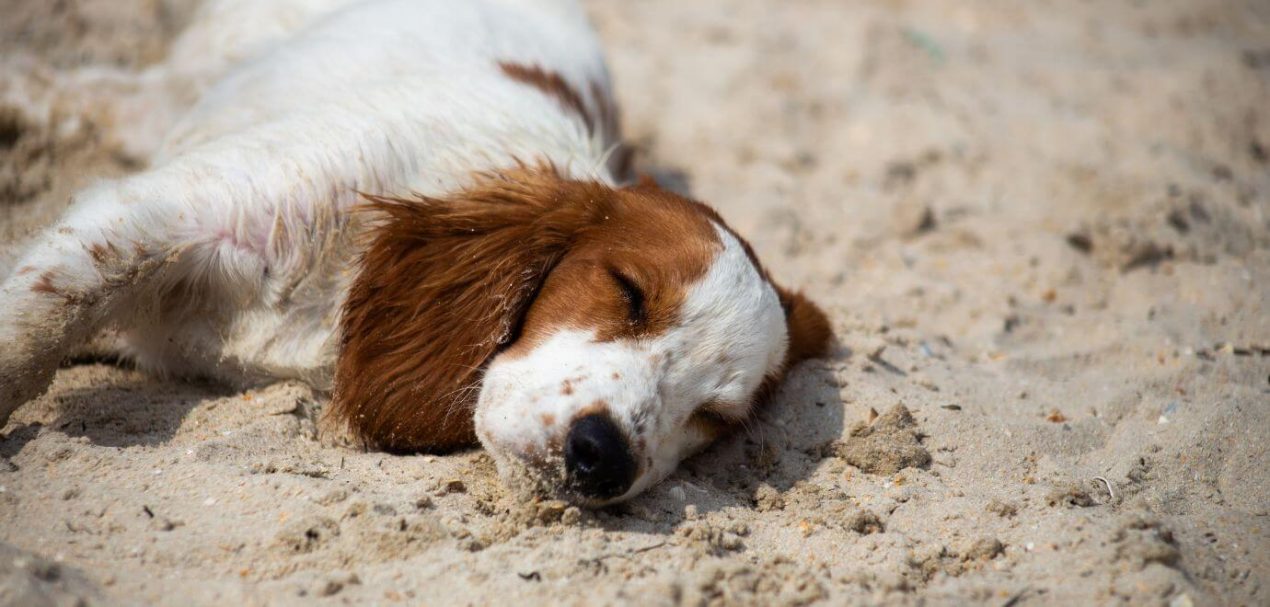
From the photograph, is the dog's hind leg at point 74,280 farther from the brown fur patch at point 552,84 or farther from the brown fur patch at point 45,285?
the brown fur patch at point 552,84

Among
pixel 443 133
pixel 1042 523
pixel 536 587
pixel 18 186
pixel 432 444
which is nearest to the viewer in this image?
pixel 536 587

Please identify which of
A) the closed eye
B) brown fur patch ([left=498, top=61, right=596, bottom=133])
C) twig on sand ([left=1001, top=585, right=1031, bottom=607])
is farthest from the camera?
brown fur patch ([left=498, top=61, right=596, bottom=133])

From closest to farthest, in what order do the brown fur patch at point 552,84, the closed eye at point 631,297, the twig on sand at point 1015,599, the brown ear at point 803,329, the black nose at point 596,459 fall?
1. the twig on sand at point 1015,599
2. the black nose at point 596,459
3. the closed eye at point 631,297
4. the brown ear at point 803,329
5. the brown fur patch at point 552,84

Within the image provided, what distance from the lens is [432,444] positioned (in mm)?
3041

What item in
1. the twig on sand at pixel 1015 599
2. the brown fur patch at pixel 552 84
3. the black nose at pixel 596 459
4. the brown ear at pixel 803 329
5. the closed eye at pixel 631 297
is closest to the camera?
the twig on sand at pixel 1015 599

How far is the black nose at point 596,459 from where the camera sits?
8.65 ft

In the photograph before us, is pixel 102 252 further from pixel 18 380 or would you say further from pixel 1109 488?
pixel 1109 488

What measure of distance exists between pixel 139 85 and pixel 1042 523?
14.7ft

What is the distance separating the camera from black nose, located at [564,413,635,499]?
2.64 m

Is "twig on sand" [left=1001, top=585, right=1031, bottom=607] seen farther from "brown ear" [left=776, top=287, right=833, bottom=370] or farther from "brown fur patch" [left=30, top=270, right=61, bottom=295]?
"brown fur patch" [left=30, top=270, right=61, bottom=295]

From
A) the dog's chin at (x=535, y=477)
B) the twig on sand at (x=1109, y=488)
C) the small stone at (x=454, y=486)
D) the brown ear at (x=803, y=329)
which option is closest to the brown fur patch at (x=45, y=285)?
the small stone at (x=454, y=486)

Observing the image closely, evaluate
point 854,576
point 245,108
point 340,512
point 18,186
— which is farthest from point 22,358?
point 854,576

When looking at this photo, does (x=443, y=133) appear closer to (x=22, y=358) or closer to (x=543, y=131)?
(x=543, y=131)

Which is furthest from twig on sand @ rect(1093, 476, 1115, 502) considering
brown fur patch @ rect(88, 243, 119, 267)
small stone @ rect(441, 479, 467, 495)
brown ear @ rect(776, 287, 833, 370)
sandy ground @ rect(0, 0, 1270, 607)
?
brown fur patch @ rect(88, 243, 119, 267)
